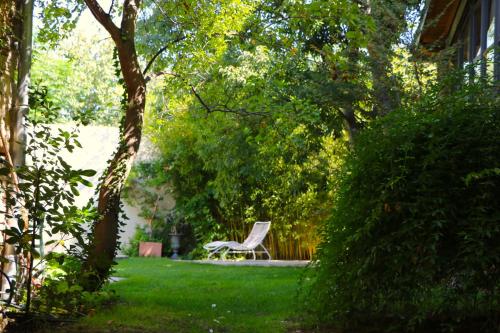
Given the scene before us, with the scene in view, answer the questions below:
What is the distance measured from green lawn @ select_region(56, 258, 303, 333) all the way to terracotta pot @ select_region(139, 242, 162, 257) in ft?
20.3

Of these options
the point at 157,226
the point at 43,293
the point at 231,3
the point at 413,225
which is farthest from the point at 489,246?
the point at 157,226

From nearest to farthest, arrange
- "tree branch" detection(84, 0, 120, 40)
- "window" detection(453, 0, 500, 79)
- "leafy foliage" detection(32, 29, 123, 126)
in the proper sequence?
"tree branch" detection(84, 0, 120, 40), "window" detection(453, 0, 500, 79), "leafy foliage" detection(32, 29, 123, 126)

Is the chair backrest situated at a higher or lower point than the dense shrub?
higher

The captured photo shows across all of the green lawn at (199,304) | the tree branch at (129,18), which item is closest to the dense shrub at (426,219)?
the green lawn at (199,304)

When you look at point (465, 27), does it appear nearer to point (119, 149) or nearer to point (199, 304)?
point (119, 149)

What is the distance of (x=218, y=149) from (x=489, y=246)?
351 inches

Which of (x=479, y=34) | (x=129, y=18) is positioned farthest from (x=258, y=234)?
(x=129, y=18)

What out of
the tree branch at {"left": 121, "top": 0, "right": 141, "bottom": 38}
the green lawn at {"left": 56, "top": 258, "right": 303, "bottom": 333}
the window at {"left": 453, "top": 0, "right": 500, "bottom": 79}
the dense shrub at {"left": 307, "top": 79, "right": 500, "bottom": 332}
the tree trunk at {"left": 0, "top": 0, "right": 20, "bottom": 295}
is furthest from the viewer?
the window at {"left": 453, "top": 0, "right": 500, "bottom": 79}

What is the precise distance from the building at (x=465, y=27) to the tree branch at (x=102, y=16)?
3.70 m

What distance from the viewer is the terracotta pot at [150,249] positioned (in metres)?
16.3

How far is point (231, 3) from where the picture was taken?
323 inches

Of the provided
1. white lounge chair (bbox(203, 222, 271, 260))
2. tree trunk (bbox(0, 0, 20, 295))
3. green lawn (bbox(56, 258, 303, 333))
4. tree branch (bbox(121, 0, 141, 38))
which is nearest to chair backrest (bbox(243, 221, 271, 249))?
white lounge chair (bbox(203, 222, 271, 260))

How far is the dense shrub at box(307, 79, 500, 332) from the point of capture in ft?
13.5

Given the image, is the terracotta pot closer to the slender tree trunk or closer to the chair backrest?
the chair backrest
